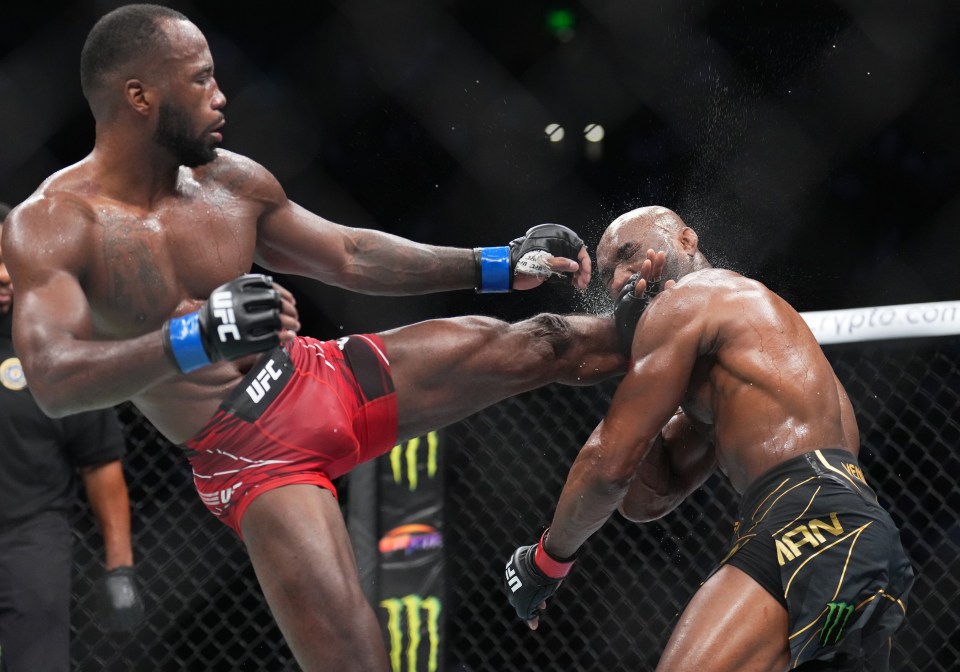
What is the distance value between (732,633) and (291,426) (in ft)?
2.55

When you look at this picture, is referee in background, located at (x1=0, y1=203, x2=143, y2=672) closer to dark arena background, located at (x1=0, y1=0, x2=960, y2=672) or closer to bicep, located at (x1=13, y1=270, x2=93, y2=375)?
bicep, located at (x1=13, y1=270, x2=93, y2=375)

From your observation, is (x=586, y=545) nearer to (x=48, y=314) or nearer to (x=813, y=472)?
(x=813, y=472)

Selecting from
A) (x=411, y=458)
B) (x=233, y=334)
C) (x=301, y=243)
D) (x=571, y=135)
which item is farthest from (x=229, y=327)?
(x=571, y=135)

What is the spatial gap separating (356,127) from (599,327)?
1957 mm

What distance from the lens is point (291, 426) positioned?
1.86 m

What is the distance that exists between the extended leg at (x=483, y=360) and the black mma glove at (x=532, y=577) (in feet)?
0.98

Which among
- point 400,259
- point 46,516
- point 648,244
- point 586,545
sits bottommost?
point 586,545

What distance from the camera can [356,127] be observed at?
12.5 feet

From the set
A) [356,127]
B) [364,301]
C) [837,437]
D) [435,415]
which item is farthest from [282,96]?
[837,437]

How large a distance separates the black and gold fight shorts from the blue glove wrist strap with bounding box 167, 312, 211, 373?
875mm

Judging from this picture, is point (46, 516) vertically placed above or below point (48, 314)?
below

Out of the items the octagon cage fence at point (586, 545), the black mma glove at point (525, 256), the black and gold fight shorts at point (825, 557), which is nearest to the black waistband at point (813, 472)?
the black and gold fight shorts at point (825, 557)

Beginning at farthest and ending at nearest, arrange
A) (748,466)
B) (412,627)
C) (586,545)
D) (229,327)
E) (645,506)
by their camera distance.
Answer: (586,545)
(412,627)
(645,506)
(748,466)
(229,327)

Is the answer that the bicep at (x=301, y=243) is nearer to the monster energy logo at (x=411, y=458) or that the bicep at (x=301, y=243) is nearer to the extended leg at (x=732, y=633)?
the monster energy logo at (x=411, y=458)
